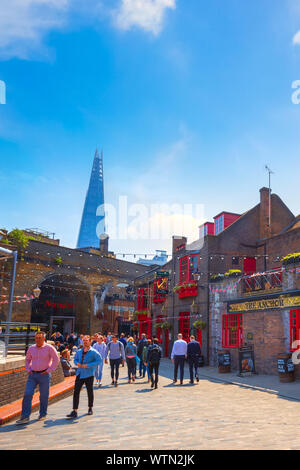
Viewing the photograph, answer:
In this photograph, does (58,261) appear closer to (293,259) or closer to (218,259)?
(218,259)

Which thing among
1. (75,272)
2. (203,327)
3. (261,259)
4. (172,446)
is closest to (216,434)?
(172,446)

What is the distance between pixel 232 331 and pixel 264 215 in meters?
8.49

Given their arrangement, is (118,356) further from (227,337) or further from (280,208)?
(280,208)

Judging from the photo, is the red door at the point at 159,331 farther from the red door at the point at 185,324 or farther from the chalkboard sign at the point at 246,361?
the chalkboard sign at the point at 246,361

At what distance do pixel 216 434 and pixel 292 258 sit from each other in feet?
35.0

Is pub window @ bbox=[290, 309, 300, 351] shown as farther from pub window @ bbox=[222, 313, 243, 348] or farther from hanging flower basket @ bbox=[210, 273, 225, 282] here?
hanging flower basket @ bbox=[210, 273, 225, 282]

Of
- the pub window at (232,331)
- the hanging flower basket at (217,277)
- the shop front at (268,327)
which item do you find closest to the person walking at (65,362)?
the shop front at (268,327)

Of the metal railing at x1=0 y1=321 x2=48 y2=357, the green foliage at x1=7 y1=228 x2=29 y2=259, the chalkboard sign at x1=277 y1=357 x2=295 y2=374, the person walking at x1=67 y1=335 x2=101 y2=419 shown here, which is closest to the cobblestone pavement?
the person walking at x1=67 y1=335 x2=101 y2=419

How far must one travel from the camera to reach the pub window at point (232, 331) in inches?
745

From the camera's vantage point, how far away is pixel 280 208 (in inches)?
1014

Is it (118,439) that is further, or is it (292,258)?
(292,258)

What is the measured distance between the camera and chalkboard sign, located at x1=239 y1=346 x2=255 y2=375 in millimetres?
15992

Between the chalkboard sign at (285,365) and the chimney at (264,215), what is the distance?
453 inches

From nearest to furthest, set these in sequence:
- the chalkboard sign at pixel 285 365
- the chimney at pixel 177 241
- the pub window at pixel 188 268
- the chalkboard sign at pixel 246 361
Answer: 1. the chalkboard sign at pixel 285 365
2. the chalkboard sign at pixel 246 361
3. the pub window at pixel 188 268
4. the chimney at pixel 177 241
